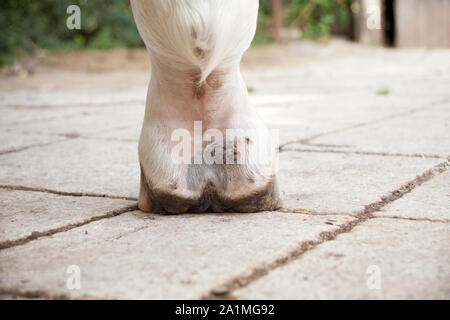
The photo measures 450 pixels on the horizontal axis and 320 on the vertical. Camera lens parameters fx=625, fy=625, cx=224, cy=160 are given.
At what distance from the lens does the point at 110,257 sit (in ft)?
4.03

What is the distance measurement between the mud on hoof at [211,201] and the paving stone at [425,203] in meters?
0.27

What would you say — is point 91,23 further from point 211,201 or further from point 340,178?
point 211,201

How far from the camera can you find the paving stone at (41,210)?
145 centimetres

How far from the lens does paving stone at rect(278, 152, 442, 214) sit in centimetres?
163

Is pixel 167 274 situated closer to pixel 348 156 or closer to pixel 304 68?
pixel 348 156

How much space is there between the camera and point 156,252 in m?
1.25

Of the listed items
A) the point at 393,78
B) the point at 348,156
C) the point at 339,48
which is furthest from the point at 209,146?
the point at 339,48

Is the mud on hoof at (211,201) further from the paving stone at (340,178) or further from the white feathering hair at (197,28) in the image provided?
the white feathering hair at (197,28)

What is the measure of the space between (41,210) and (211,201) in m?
0.44

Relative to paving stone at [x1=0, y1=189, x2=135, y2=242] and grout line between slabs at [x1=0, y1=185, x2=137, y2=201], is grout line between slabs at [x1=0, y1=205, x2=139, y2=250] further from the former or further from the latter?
grout line between slabs at [x1=0, y1=185, x2=137, y2=201]

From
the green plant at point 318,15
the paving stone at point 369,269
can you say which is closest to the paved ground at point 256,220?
the paving stone at point 369,269

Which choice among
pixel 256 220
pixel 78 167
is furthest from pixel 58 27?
pixel 256 220
